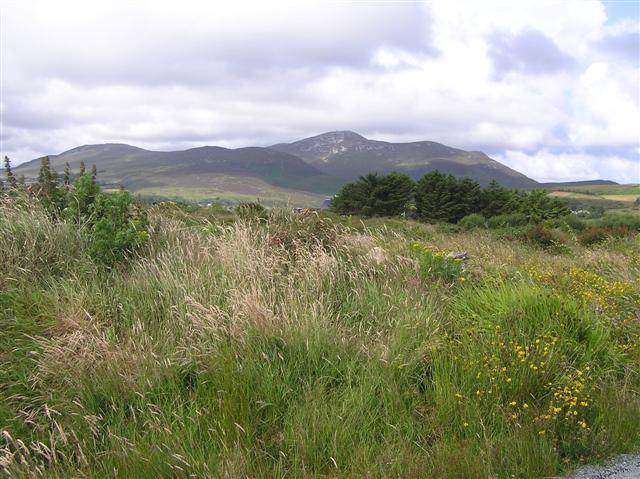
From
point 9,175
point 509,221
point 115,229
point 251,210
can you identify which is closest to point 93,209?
point 115,229

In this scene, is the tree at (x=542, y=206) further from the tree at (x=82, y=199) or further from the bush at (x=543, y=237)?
the tree at (x=82, y=199)

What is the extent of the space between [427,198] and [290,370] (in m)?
52.2

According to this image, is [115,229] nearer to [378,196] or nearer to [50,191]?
[50,191]

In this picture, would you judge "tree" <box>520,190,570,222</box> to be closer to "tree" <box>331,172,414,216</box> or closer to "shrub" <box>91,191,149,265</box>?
"tree" <box>331,172,414,216</box>

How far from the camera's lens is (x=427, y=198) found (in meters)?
54.1

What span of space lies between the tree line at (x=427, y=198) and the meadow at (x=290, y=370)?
47.8 meters

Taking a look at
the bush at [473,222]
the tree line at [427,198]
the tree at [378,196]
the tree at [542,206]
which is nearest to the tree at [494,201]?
the tree line at [427,198]

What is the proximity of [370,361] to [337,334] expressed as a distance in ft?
1.44

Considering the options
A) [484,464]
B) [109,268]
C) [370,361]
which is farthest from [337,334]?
[109,268]

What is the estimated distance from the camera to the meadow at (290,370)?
316 centimetres

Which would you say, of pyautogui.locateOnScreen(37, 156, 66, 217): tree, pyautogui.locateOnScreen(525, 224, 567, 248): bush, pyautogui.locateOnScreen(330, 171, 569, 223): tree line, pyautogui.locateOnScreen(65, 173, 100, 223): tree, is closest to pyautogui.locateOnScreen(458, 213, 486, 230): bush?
pyautogui.locateOnScreen(330, 171, 569, 223): tree line

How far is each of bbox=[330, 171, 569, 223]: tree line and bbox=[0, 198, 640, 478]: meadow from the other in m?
47.8

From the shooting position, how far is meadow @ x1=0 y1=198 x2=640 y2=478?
3.16 meters

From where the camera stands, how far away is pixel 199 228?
25.2 feet
